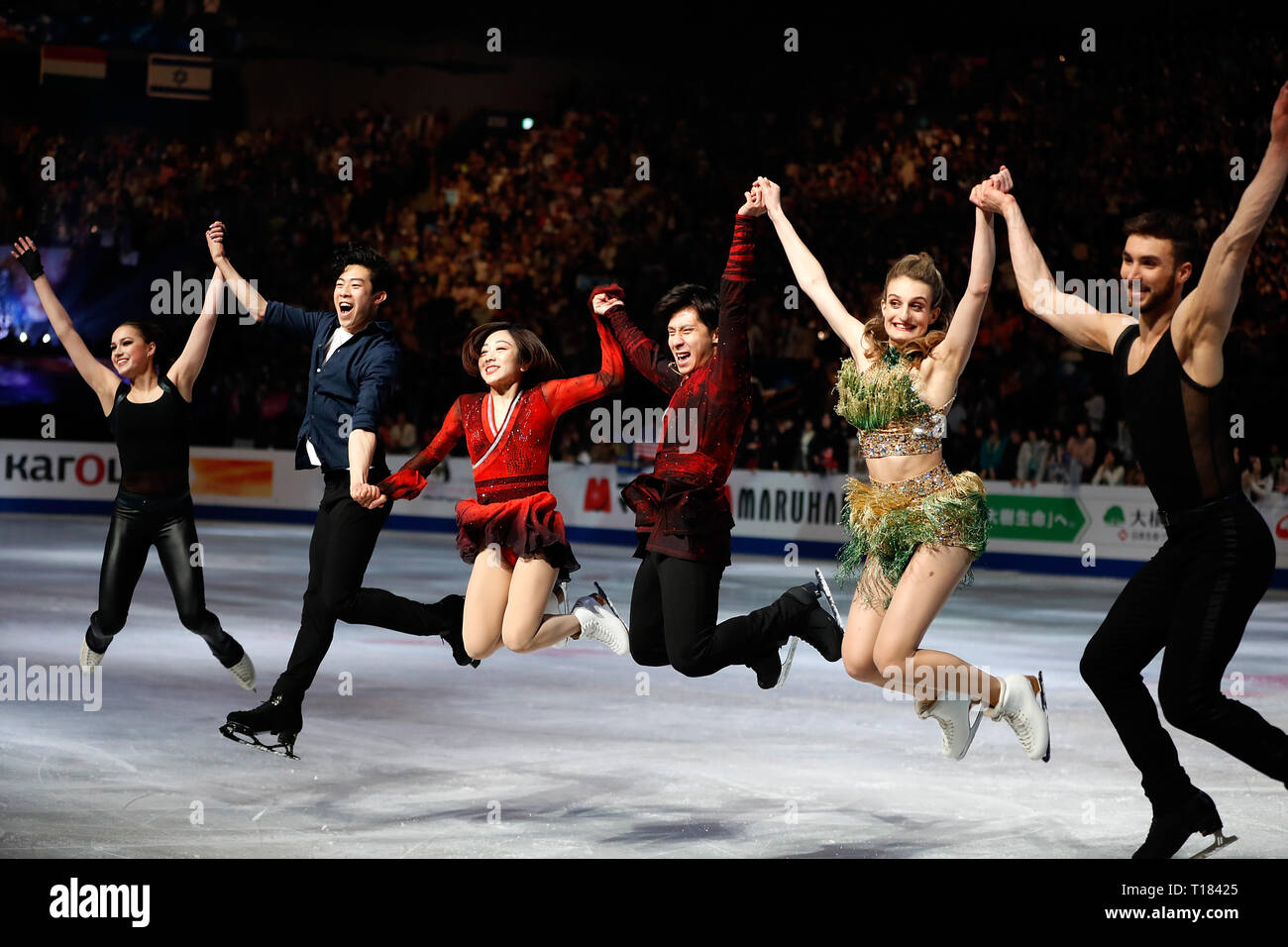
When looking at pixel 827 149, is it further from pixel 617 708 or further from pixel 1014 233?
pixel 1014 233

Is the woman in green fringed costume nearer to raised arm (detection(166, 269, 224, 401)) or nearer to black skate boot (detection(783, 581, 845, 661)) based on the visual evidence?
black skate boot (detection(783, 581, 845, 661))

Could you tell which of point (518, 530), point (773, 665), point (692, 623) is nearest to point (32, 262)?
point (518, 530)

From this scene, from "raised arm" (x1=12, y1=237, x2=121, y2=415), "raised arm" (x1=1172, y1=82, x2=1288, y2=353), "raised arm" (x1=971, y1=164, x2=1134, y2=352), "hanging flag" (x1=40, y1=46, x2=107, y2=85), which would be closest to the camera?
"raised arm" (x1=1172, y1=82, x2=1288, y2=353)

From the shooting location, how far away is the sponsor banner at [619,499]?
1489 cm

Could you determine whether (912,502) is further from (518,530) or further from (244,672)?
(244,672)

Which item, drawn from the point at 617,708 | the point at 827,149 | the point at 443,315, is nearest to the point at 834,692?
the point at 617,708

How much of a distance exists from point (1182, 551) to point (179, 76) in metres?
17.7

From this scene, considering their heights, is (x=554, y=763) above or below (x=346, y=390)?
below

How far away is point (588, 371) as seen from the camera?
1727 centimetres

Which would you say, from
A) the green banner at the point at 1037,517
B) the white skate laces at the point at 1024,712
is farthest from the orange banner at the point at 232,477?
the white skate laces at the point at 1024,712

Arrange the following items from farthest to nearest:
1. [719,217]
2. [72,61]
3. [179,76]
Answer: [179,76]
[72,61]
[719,217]

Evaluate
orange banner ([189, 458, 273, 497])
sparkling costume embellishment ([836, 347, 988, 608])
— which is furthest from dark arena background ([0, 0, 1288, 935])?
sparkling costume embellishment ([836, 347, 988, 608])

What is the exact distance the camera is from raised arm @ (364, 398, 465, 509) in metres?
5.38

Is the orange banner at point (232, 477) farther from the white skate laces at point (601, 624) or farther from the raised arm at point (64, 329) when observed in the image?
the white skate laces at point (601, 624)
